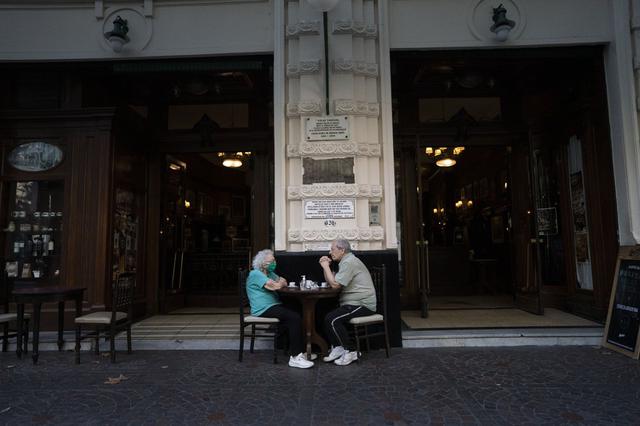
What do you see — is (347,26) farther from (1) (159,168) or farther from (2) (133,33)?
(1) (159,168)

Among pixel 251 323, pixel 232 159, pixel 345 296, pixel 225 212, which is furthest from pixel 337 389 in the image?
pixel 225 212

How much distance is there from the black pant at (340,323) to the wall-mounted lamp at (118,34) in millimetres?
4568

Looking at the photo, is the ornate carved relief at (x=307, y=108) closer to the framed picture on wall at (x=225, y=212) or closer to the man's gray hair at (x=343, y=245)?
the man's gray hair at (x=343, y=245)

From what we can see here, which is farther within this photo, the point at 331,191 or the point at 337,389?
the point at 331,191

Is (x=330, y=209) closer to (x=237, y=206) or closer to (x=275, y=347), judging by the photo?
(x=275, y=347)

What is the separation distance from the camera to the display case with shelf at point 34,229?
6.53 m

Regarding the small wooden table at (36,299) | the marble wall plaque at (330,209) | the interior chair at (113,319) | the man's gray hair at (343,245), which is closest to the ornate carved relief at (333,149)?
the marble wall plaque at (330,209)

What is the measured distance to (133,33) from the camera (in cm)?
611

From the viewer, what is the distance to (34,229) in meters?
6.61

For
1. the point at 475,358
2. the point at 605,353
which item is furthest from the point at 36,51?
the point at 605,353

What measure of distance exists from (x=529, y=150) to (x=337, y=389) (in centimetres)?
516

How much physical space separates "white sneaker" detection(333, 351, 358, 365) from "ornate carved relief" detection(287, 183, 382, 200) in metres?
1.91

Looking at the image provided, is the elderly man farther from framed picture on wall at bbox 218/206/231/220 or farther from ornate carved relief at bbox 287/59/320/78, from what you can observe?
framed picture on wall at bbox 218/206/231/220

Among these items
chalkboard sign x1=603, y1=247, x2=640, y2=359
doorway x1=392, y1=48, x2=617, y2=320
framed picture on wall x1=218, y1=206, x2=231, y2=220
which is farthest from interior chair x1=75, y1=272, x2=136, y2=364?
framed picture on wall x1=218, y1=206, x2=231, y2=220
